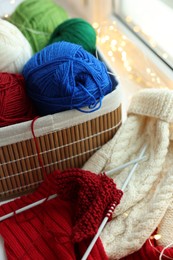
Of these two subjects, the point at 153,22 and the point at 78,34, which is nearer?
the point at 78,34

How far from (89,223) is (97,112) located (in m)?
0.25

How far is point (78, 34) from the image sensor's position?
98 cm

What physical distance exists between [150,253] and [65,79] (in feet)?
1.29

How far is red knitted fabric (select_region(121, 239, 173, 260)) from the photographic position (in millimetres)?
777

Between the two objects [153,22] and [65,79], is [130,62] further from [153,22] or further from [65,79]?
[65,79]

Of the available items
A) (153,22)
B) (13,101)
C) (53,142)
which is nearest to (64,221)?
(53,142)

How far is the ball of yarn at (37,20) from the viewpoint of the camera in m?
1.06

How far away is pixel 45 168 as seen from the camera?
93cm

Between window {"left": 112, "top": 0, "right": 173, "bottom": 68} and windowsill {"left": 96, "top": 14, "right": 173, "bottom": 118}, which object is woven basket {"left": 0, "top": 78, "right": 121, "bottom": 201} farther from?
window {"left": 112, "top": 0, "right": 173, "bottom": 68}

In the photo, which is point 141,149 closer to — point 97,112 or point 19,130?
point 97,112

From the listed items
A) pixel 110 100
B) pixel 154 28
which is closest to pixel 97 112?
pixel 110 100

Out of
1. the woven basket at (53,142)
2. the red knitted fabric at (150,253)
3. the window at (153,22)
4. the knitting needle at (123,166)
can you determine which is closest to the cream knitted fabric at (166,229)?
the red knitted fabric at (150,253)

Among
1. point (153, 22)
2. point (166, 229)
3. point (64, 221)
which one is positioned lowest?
point (64, 221)

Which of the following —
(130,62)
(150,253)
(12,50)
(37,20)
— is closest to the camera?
(150,253)
